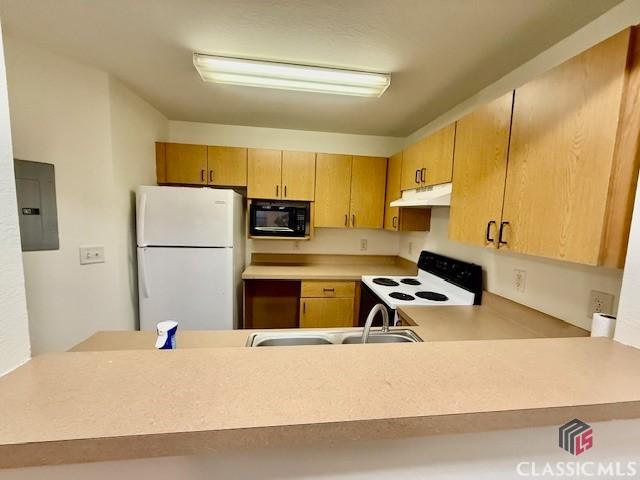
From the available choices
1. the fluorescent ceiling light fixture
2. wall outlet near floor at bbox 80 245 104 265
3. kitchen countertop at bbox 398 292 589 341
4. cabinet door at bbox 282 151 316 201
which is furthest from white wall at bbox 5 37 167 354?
kitchen countertop at bbox 398 292 589 341

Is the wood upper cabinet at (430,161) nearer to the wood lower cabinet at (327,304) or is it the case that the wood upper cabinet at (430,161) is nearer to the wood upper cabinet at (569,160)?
the wood upper cabinet at (569,160)

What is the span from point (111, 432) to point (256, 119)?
8.60 ft

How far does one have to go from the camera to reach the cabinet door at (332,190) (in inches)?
106

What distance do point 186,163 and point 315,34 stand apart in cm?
177

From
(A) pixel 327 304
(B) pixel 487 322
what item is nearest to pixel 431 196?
(B) pixel 487 322

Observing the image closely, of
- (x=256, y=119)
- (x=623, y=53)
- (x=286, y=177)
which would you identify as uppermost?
(x=256, y=119)

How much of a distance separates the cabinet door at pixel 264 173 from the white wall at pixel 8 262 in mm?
2134

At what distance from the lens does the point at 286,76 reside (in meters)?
1.66

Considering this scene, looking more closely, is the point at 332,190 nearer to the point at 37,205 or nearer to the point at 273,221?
the point at 273,221

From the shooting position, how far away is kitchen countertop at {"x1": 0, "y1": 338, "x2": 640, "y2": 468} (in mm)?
404

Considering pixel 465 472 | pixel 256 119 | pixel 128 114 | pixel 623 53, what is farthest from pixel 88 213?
pixel 623 53

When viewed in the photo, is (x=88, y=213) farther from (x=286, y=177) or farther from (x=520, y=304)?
(x=520, y=304)

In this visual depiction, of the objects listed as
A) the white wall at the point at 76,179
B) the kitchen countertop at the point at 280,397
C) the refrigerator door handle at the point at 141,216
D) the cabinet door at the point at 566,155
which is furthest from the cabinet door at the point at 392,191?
the white wall at the point at 76,179

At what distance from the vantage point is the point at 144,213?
6.73ft
